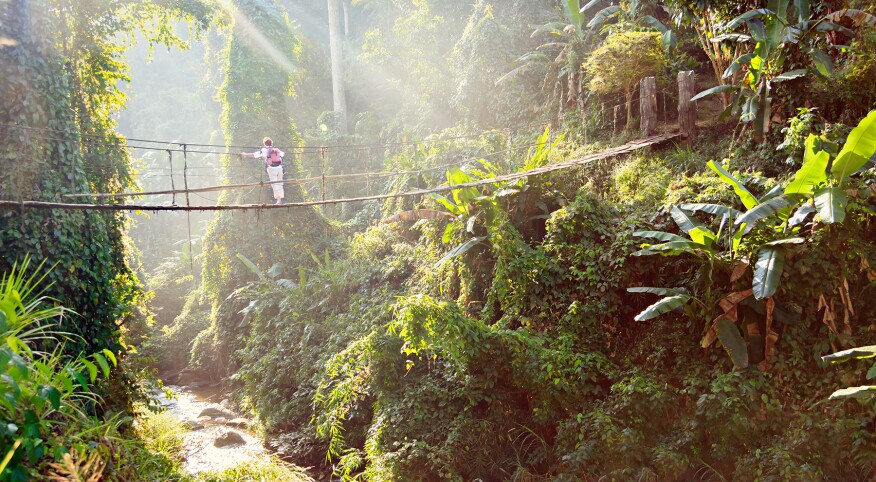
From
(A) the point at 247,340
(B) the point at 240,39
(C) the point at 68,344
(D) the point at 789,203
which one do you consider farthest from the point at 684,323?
(B) the point at 240,39

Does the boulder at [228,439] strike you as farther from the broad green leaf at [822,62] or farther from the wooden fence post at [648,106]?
the broad green leaf at [822,62]

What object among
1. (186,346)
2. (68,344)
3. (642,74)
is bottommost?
(186,346)

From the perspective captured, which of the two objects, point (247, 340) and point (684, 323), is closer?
point (684, 323)

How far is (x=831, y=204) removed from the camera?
425cm

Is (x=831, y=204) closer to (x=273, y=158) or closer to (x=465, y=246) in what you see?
(x=465, y=246)

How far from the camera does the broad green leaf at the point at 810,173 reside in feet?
14.3

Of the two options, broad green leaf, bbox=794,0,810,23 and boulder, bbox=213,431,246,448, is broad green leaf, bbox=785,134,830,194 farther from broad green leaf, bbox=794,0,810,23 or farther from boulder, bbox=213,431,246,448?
boulder, bbox=213,431,246,448

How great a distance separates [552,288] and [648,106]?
265 cm

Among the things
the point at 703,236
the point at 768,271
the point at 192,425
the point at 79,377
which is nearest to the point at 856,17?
the point at 703,236

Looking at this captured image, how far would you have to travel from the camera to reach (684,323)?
17.6 ft

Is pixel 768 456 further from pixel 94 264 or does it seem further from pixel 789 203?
pixel 94 264

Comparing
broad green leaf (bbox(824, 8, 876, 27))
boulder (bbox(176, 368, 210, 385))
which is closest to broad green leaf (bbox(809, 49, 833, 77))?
broad green leaf (bbox(824, 8, 876, 27))

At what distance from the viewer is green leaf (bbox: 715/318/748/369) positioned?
186 inches

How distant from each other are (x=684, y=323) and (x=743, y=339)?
24.1 inches
